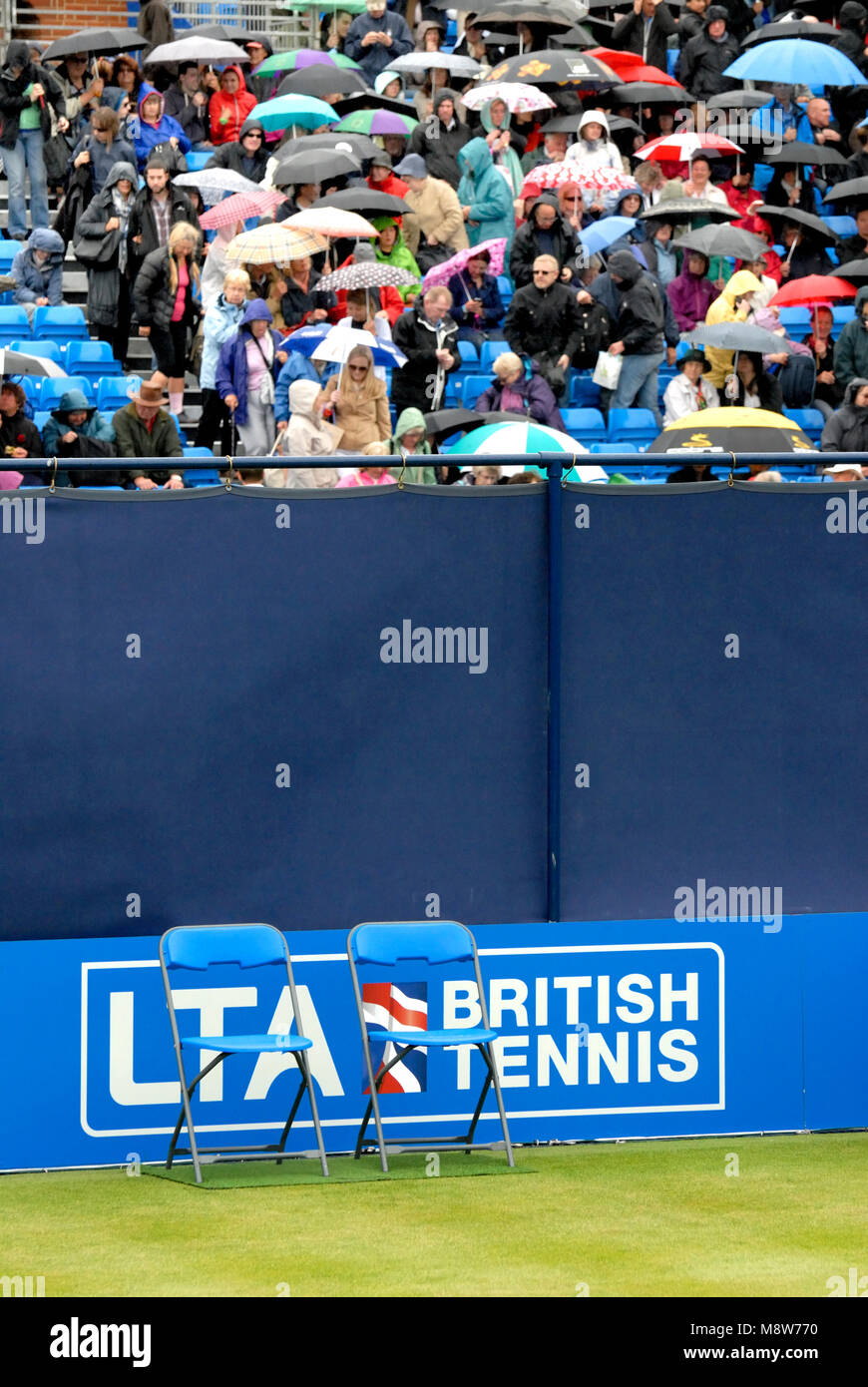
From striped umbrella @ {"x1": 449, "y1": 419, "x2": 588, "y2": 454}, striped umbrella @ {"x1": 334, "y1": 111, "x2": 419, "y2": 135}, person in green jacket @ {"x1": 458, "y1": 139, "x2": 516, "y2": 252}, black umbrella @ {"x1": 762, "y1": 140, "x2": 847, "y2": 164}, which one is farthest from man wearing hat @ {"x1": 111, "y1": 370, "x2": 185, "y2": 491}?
black umbrella @ {"x1": 762, "y1": 140, "x2": 847, "y2": 164}

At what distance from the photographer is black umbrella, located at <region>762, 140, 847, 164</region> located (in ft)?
70.2

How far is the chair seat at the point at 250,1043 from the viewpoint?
8.68 m

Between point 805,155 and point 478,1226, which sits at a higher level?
point 805,155

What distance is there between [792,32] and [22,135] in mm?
8820

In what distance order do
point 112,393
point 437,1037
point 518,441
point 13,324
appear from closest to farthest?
1. point 437,1037
2. point 518,441
3. point 112,393
4. point 13,324

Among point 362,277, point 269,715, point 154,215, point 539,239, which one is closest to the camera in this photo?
point 269,715

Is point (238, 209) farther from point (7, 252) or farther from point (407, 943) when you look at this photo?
point (407, 943)

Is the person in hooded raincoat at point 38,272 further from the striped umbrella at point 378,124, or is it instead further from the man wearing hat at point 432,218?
the striped umbrella at point 378,124

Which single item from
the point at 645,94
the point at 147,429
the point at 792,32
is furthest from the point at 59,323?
the point at 792,32

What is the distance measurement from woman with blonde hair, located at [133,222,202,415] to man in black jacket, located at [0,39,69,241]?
2.96 m

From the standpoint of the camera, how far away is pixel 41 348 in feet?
53.4

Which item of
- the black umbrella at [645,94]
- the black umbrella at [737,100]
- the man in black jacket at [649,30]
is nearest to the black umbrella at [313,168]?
the black umbrella at [645,94]

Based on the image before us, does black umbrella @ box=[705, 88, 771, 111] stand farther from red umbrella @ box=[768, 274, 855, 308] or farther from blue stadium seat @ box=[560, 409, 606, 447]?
blue stadium seat @ box=[560, 409, 606, 447]

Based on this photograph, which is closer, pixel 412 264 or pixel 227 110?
pixel 412 264
